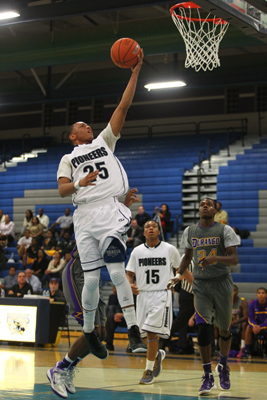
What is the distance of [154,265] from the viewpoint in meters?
8.78

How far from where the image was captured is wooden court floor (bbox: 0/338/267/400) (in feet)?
19.8

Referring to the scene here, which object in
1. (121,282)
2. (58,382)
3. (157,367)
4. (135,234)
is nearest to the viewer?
(121,282)

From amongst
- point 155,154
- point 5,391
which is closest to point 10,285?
point 155,154

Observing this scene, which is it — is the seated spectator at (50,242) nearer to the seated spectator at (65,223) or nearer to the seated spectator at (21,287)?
the seated spectator at (65,223)

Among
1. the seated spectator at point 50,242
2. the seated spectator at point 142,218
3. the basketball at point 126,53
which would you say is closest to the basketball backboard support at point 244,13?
the basketball at point 126,53

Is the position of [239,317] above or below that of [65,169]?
below

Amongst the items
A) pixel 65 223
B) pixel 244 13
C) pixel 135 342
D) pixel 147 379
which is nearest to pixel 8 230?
pixel 65 223

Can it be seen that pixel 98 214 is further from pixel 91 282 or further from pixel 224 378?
pixel 224 378

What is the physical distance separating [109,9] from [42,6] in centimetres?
177

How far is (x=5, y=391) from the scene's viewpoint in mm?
5949

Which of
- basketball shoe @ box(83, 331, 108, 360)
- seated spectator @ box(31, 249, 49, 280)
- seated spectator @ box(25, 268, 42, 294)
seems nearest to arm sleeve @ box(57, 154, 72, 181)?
basketball shoe @ box(83, 331, 108, 360)

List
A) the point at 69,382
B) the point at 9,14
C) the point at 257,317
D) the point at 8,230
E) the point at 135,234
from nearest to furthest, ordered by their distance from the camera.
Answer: the point at 69,382 < the point at 257,317 < the point at 9,14 < the point at 135,234 < the point at 8,230

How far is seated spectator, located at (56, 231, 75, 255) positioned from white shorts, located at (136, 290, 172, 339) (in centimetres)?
906

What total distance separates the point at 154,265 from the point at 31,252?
1108 cm
